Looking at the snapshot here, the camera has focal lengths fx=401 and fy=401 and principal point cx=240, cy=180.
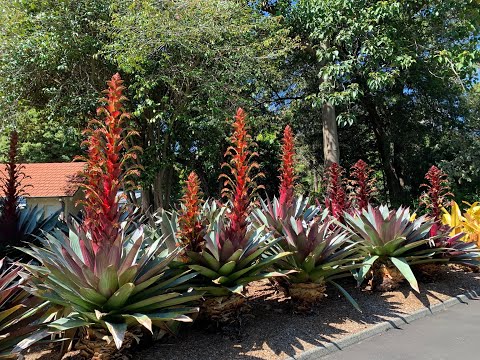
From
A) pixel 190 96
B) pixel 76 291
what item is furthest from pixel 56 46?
pixel 76 291

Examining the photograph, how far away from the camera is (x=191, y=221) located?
482 centimetres

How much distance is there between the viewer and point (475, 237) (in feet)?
29.6

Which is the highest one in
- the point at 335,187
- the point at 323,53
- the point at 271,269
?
the point at 323,53

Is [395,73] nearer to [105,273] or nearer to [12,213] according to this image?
[12,213]

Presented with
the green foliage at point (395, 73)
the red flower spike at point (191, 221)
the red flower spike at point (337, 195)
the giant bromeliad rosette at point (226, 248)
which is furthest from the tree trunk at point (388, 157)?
the red flower spike at point (191, 221)

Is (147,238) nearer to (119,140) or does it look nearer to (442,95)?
(119,140)

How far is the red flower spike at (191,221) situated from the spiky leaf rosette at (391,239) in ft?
9.47

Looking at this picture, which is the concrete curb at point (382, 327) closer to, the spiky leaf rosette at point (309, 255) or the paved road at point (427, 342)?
the paved road at point (427, 342)

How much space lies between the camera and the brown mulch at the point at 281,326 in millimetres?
4316

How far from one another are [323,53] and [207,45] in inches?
147

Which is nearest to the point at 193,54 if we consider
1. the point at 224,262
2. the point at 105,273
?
the point at 224,262

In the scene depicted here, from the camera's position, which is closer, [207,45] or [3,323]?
[3,323]

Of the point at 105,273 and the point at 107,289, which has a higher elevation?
the point at 105,273

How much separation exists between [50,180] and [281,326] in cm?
1828
